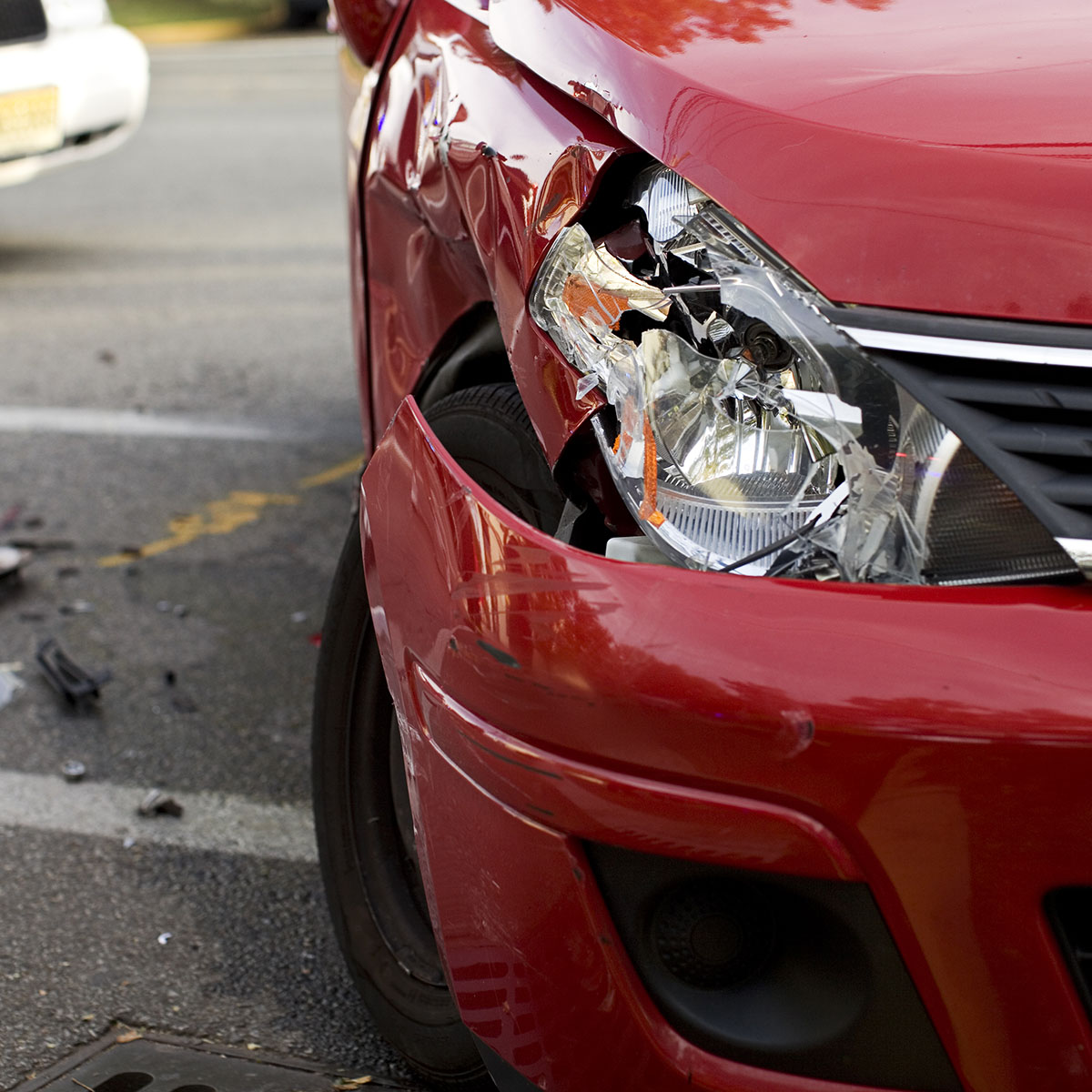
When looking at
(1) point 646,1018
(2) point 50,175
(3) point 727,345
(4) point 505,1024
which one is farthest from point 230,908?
(2) point 50,175

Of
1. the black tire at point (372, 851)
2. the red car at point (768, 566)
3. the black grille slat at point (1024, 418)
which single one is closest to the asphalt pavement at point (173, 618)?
the black tire at point (372, 851)

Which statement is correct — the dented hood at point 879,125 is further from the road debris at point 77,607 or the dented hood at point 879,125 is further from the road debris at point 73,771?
the road debris at point 77,607

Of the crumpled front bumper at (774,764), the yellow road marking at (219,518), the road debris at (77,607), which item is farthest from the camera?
the yellow road marking at (219,518)

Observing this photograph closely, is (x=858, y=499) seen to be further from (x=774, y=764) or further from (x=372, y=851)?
(x=372, y=851)

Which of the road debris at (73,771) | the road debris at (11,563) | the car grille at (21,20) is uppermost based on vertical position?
the car grille at (21,20)

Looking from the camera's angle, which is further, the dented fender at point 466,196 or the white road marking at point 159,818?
the white road marking at point 159,818

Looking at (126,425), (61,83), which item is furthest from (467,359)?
(61,83)

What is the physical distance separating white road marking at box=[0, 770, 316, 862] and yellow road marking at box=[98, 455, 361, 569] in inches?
45.4

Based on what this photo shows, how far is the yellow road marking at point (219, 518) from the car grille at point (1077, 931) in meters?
3.01

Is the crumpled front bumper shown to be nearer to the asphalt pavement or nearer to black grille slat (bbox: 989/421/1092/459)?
black grille slat (bbox: 989/421/1092/459)

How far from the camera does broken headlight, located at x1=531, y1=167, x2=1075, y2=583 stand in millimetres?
1358

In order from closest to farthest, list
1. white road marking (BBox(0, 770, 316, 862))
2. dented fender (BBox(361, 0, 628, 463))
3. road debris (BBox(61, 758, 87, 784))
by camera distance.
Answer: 1. dented fender (BBox(361, 0, 628, 463))
2. white road marking (BBox(0, 770, 316, 862))
3. road debris (BBox(61, 758, 87, 784))

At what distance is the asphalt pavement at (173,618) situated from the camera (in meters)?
2.26

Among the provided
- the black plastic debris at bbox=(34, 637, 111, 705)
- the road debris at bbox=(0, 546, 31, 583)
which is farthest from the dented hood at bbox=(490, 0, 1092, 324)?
the road debris at bbox=(0, 546, 31, 583)
